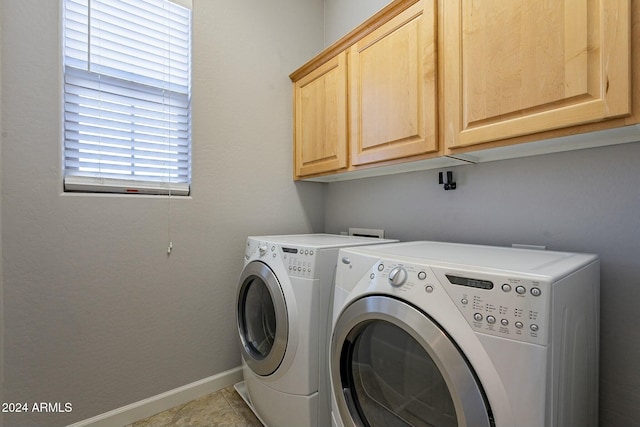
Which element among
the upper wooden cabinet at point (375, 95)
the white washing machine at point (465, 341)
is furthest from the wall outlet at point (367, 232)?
the white washing machine at point (465, 341)

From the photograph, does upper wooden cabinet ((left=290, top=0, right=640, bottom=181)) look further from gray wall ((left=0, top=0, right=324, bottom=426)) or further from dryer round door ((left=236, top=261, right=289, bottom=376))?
dryer round door ((left=236, top=261, right=289, bottom=376))

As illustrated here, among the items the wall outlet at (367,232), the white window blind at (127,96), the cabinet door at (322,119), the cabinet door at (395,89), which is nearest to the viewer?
the cabinet door at (395,89)

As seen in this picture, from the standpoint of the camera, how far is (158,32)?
161cm

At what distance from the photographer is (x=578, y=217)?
1100mm

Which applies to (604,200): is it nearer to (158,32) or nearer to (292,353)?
(292,353)

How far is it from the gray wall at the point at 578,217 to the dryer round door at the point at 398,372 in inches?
30.1

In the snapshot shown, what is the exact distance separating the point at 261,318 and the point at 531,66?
1.57 metres

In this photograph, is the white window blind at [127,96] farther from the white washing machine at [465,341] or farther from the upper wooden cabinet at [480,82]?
the white washing machine at [465,341]

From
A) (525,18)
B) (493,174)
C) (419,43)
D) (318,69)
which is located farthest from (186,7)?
(493,174)

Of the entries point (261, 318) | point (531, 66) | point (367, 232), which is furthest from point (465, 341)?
point (367, 232)

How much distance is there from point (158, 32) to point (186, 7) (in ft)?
0.77

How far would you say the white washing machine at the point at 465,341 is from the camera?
2.00ft

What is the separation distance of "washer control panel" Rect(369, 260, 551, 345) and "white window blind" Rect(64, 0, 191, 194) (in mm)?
1482

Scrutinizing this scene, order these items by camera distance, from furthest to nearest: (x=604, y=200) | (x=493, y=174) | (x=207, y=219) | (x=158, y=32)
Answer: (x=207, y=219), (x=158, y=32), (x=493, y=174), (x=604, y=200)
